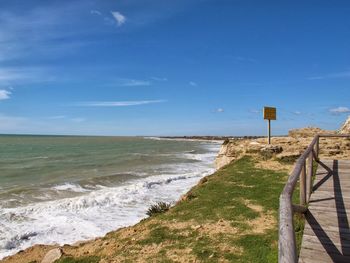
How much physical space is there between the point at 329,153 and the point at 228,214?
9.88 metres

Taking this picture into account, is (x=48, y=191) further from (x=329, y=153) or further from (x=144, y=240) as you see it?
(x=329, y=153)

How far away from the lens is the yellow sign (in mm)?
18875

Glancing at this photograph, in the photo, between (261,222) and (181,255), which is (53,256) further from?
(261,222)

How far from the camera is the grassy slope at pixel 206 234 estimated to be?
6395 millimetres

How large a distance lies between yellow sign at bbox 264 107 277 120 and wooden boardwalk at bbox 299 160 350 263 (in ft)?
32.5

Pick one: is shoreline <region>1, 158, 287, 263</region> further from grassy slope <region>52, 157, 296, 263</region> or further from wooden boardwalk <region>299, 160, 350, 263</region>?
wooden boardwalk <region>299, 160, 350, 263</region>

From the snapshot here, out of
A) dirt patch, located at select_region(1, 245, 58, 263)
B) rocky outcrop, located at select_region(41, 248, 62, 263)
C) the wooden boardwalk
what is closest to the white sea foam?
dirt patch, located at select_region(1, 245, 58, 263)

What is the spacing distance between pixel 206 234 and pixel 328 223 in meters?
2.75

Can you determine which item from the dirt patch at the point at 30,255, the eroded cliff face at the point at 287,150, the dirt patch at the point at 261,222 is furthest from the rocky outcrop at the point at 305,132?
the dirt patch at the point at 30,255

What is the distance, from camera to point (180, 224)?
27.6 feet

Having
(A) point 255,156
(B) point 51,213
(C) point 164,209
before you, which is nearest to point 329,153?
(A) point 255,156

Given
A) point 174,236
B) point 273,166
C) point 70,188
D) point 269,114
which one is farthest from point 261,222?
point 70,188

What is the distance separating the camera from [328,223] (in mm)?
5656

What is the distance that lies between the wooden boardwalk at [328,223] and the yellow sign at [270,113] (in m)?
9.91
